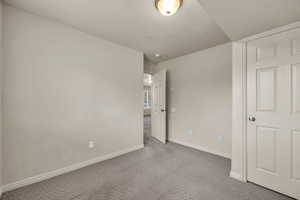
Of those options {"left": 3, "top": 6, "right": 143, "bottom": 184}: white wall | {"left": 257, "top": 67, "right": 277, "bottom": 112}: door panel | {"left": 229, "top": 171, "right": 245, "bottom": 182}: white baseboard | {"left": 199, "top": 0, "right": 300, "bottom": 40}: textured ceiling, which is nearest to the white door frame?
{"left": 229, "top": 171, "right": 245, "bottom": 182}: white baseboard

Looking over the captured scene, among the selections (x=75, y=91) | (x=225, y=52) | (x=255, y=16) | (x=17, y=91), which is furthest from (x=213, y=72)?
(x=17, y=91)

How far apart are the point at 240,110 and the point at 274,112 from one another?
0.38 meters

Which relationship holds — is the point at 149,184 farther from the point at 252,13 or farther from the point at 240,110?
the point at 252,13

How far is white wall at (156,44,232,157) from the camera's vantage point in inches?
112

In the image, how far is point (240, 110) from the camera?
1973 mm

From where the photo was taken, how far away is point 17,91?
178 centimetres

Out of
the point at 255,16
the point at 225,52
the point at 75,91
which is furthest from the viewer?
the point at 225,52

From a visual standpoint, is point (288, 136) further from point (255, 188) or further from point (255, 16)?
point (255, 16)

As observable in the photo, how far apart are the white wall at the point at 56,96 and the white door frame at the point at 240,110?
218cm

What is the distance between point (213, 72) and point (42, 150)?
364 centimetres

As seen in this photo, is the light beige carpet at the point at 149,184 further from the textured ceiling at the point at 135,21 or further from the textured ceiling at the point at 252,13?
the textured ceiling at the point at 135,21

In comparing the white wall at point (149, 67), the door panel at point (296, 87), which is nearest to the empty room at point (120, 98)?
the door panel at point (296, 87)

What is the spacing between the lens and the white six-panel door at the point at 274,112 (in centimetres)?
158

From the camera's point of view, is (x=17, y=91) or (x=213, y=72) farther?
(x=213, y=72)
